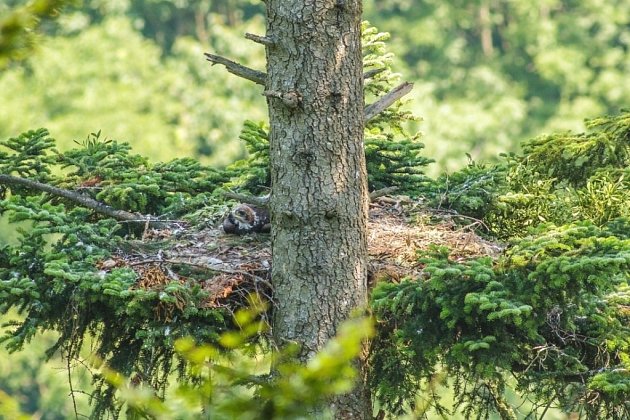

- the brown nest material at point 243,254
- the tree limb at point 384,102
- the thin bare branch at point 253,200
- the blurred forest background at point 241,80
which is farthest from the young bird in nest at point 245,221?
the blurred forest background at point 241,80

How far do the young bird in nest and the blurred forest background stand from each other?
19.6m

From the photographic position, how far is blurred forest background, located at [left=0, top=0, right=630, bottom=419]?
→ 101 ft

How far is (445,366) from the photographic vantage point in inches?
232

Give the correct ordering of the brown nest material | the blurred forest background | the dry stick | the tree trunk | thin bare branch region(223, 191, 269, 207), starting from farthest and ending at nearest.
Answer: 1. the blurred forest background
2. the dry stick
3. the brown nest material
4. thin bare branch region(223, 191, 269, 207)
5. the tree trunk

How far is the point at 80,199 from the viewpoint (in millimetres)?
7164

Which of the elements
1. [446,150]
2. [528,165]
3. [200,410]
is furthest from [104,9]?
[200,410]

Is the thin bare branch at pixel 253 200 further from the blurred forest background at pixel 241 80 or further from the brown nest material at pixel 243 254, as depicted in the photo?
the blurred forest background at pixel 241 80

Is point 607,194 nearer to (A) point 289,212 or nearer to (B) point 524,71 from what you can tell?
(A) point 289,212

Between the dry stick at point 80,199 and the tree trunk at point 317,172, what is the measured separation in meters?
1.40

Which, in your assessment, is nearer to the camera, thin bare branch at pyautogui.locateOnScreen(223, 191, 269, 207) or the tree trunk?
the tree trunk

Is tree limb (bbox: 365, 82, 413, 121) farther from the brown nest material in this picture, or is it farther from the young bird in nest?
the young bird in nest

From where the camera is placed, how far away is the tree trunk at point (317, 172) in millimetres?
5609

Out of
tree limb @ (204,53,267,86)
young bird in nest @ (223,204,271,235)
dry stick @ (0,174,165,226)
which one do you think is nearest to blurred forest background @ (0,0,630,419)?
Result: dry stick @ (0,174,165,226)

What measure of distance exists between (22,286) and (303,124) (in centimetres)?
156
